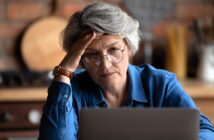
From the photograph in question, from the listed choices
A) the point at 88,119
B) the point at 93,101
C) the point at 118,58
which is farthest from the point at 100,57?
the point at 88,119

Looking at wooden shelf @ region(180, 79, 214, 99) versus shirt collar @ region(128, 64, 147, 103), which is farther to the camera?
wooden shelf @ region(180, 79, 214, 99)

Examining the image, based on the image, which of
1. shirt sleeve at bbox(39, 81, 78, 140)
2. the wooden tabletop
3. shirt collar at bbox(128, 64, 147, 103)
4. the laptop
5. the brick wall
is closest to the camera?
the laptop

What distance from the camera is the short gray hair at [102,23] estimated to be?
1.58 meters

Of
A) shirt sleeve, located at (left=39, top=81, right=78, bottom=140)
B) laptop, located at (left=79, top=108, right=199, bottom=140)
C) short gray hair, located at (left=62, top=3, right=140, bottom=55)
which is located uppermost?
short gray hair, located at (left=62, top=3, right=140, bottom=55)

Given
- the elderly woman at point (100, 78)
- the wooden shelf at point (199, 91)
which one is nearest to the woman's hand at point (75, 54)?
the elderly woman at point (100, 78)

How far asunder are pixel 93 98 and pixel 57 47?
107 centimetres

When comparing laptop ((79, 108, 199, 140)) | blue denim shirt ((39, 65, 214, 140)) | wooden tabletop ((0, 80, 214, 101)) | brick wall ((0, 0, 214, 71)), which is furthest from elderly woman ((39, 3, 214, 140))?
brick wall ((0, 0, 214, 71))

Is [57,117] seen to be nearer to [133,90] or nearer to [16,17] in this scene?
[133,90]

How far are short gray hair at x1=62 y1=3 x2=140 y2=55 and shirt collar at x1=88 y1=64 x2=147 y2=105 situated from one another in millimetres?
117

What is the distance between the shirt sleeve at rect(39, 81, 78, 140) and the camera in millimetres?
1527

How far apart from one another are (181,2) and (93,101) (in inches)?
55.4

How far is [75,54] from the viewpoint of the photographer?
1.59 m

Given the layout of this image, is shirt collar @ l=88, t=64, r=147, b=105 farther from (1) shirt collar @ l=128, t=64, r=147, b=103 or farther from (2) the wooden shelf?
(2) the wooden shelf

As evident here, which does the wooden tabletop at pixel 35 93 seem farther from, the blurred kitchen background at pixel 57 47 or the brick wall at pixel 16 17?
the brick wall at pixel 16 17
